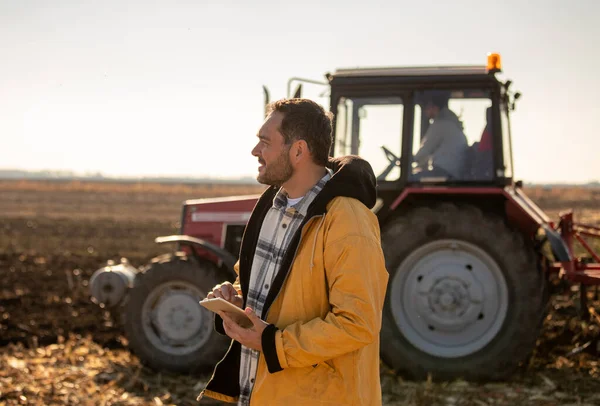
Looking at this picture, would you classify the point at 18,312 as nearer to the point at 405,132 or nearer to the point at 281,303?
the point at 405,132

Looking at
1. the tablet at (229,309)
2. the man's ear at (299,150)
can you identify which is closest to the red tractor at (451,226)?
the man's ear at (299,150)

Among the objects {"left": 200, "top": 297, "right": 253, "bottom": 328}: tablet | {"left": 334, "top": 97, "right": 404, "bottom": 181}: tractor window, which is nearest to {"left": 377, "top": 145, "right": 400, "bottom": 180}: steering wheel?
{"left": 334, "top": 97, "right": 404, "bottom": 181}: tractor window

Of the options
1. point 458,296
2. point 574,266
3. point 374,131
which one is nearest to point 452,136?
point 374,131

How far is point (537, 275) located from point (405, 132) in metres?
1.47

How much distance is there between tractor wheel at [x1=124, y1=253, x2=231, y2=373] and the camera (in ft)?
20.2

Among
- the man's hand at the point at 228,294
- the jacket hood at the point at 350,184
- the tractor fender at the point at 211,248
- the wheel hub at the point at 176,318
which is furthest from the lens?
the wheel hub at the point at 176,318

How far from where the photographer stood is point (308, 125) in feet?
8.36

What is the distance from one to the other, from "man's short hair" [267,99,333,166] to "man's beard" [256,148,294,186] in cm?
6

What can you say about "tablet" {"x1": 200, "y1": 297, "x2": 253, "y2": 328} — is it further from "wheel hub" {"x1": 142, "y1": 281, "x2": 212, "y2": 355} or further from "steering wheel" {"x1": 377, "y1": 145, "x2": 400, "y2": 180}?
"wheel hub" {"x1": 142, "y1": 281, "x2": 212, "y2": 355}

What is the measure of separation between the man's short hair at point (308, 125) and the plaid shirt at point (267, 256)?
0.43ft

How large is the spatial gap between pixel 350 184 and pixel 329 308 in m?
0.43

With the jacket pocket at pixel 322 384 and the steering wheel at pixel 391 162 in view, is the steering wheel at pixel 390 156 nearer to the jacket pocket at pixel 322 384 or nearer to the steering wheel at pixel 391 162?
the steering wheel at pixel 391 162

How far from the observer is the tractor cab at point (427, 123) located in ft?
18.6

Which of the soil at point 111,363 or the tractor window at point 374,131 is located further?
the tractor window at point 374,131
